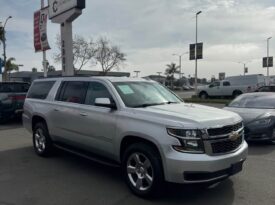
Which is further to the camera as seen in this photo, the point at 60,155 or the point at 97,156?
the point at 60,155

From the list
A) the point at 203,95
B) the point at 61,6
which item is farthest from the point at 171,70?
the point at 61,6

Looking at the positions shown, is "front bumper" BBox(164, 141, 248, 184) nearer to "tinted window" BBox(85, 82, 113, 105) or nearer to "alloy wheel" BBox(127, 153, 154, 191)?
"alloy wheel" BBox(127, 153, 154, 191)

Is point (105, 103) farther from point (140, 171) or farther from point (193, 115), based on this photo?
point (193, 115)

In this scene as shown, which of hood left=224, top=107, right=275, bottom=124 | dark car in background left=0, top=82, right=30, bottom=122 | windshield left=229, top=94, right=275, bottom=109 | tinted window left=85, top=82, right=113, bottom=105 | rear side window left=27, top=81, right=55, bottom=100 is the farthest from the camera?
dark car in background left=0, top=82, right=30, bottom=122

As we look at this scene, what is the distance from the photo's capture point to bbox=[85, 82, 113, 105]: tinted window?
6.12m

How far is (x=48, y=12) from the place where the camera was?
672 inches

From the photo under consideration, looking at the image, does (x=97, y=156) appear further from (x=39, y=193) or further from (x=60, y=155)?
(x=60, y=155)

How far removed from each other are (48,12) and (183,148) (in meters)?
14.3

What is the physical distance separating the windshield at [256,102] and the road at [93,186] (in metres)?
2.46

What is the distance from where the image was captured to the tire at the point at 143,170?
15.9 feet

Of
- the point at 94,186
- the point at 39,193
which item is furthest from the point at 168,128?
the point at 39,193

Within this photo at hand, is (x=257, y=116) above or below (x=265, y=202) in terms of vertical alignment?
above

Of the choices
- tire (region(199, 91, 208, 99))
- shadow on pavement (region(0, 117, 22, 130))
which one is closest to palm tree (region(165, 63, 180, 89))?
tire (region(199, 91, 208, 99))

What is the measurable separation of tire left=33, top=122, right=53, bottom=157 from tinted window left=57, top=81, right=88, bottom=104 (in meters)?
0.93
